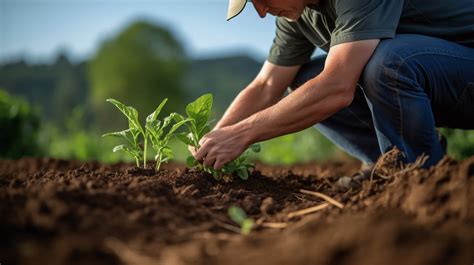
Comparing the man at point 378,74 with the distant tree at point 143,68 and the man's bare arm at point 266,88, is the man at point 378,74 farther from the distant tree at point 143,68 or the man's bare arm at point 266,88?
the distant tree at point 143,68

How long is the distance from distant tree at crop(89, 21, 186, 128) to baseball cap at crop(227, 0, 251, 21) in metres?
25.1

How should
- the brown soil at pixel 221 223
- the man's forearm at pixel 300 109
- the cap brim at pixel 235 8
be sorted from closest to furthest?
1. the brown soil at pixel 221 223
2. the man's forearm at pixel 300 109
3. the cap brim at pixel 235 8

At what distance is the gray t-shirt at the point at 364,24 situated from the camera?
2.50 m

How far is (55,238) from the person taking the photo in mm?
1390

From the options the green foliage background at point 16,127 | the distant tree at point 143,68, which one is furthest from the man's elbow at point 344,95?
the distant tree at point 143,68

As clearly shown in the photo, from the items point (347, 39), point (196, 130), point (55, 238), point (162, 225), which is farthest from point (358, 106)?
point (55, 238)

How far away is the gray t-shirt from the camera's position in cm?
250

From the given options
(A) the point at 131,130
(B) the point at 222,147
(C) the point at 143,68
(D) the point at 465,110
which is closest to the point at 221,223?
(B) the point at 222,147

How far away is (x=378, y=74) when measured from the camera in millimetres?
2576

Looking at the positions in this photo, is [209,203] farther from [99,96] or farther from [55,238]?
[99,96]

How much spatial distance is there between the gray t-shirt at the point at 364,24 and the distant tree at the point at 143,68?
24789 millimetres

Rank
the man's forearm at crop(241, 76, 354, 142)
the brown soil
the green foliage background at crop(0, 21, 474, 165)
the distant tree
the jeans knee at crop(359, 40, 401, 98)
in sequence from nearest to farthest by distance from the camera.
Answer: the brown soil, the man's forearm at crop(241, 76, 354, 142), the jeans knee at crop(359, 40, 401, 98), the green foliage background at crop(0, 21, 474, 165), the distant tree

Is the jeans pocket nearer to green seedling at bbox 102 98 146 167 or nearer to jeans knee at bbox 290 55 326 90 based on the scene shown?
jeans knee at bbox 290 55 326 90

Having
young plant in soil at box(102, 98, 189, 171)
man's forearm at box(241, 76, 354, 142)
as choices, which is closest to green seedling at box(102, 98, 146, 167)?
young plant in soil at box(102, 98, 189, 171)
